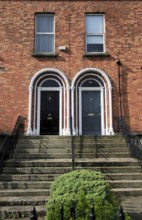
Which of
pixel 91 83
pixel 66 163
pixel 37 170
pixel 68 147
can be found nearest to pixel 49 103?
pixel 91 83

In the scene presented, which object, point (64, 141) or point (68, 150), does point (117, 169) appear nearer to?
point (68, 150)

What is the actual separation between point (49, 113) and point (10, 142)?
10.7ft

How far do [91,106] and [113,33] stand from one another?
374cm

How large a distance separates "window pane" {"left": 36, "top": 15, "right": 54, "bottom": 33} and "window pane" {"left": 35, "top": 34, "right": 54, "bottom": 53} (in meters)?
0.32

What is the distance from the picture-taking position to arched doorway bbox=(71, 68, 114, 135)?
46.4 ft

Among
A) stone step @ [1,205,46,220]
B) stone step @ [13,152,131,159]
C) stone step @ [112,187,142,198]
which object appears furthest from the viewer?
stone step @ [13,152,131,159]

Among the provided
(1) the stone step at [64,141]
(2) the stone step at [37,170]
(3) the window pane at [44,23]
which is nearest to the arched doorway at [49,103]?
(1) the stone step at [64,141]

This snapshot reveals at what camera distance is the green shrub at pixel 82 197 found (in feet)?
15.8

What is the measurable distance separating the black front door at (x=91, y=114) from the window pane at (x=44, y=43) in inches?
109

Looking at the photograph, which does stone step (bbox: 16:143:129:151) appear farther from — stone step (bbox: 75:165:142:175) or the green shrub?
the green shrub

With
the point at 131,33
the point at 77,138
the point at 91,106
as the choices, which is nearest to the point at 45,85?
the point at 91,106

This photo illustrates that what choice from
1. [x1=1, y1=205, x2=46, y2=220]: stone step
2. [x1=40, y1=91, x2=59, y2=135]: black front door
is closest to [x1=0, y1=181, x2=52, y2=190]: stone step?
[x1=1, y1=205, x2=46, y2=220]: stone step

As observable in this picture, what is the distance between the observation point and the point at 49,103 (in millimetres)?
14539

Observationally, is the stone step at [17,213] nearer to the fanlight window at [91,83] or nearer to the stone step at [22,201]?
the stone step at [22,201]
